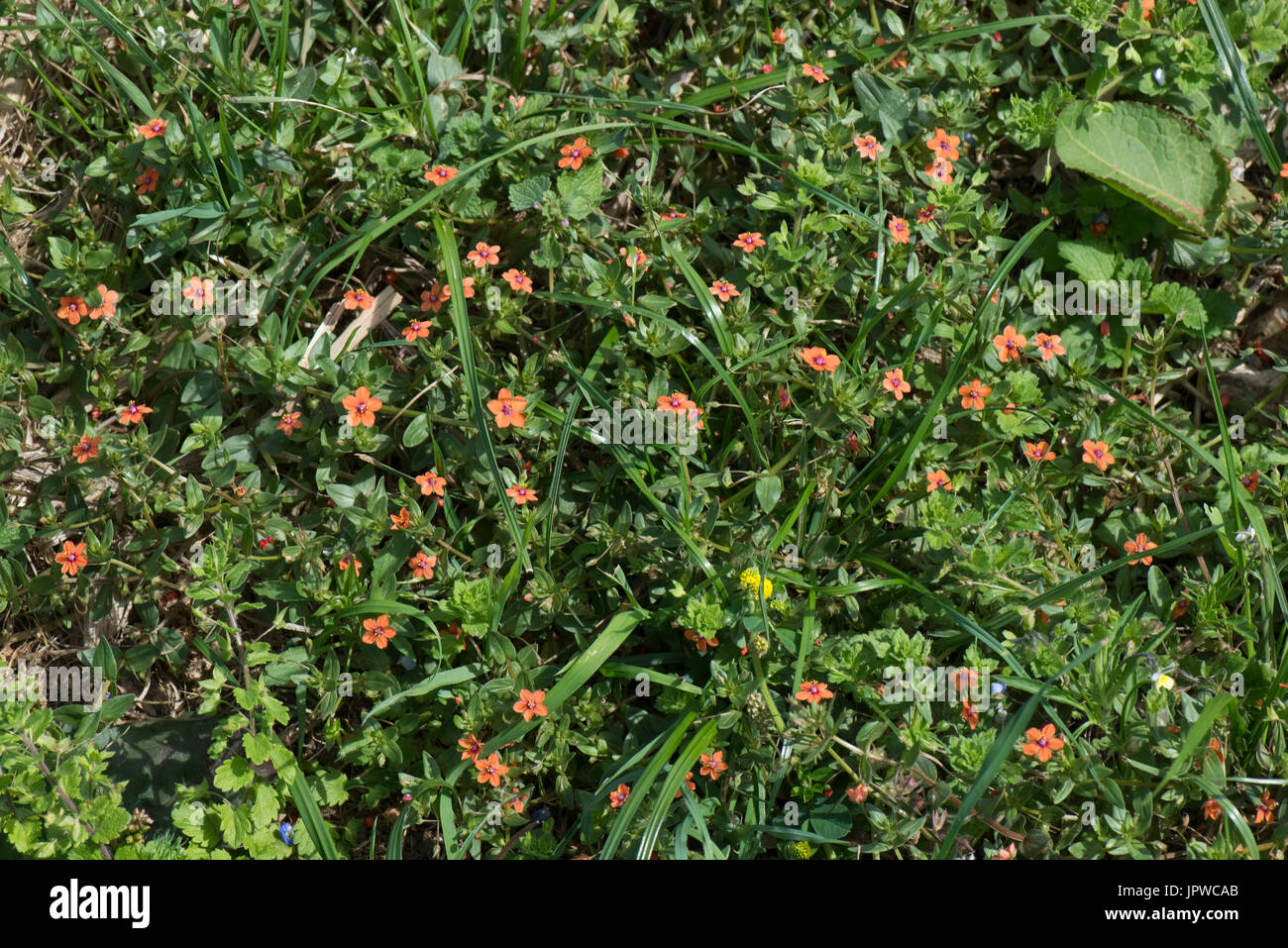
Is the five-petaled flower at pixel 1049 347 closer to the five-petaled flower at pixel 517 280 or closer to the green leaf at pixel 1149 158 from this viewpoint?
the green leaf at pixel 1149 158

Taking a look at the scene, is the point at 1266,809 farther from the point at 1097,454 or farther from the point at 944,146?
the point at 944,146

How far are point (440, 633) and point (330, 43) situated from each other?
8.11 ft

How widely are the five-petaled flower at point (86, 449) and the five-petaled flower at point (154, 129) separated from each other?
1.18 m

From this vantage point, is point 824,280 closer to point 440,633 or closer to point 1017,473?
point 1017,473

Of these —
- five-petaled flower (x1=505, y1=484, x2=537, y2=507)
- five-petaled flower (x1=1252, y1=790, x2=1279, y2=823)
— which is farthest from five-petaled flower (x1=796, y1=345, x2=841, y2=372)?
five-petaled flower (x1=1252, y1=790, x2=1279, y2=823)

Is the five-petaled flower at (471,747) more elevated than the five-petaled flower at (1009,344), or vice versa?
the five-petaled flower at (1009,344)

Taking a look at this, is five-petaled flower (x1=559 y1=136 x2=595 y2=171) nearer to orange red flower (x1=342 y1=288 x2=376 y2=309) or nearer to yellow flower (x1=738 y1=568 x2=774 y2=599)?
orange red flower (x1=342 y1=288 x2=376 y2=309)

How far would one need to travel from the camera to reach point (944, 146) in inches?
154

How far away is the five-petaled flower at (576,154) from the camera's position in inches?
149

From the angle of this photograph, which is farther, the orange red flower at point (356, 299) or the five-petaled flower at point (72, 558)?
the orange red flower at point (356, 299)

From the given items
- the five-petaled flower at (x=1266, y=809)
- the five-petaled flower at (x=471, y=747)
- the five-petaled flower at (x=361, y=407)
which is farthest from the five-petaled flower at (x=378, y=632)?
the five-petaled flower at (x=1266, y=809)

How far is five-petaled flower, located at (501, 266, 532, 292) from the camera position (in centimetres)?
370

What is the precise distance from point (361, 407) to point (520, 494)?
634 millimetres
